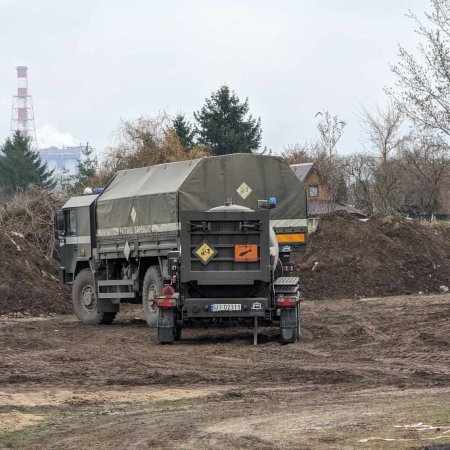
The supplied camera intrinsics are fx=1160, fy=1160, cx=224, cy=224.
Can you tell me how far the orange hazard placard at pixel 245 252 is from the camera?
21250 mm

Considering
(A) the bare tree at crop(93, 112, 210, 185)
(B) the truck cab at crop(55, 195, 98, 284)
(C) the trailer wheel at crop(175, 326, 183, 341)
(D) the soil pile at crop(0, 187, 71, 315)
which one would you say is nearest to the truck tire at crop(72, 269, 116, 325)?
(B) the truck cab at crop(55, 195, 98, 284)

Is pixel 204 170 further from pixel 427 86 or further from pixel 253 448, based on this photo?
pixel 253 448

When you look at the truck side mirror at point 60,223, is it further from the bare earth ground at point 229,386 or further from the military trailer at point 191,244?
the bare earth ground at point 229,386

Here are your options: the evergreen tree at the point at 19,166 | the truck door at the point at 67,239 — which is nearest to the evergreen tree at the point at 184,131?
the evergreen tree at the point at 19,166

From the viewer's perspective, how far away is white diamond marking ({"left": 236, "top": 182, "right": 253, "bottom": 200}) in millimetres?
24750

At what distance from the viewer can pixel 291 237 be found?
25.8 metres

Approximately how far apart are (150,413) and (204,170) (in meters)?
12.2

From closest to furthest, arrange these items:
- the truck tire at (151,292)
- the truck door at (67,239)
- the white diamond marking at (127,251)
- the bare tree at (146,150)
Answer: the truck tire at (151,292), the white diamond marking at (127,251), the truck door at (67,239), the bare tree at (146,150)

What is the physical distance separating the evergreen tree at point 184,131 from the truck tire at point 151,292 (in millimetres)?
43017

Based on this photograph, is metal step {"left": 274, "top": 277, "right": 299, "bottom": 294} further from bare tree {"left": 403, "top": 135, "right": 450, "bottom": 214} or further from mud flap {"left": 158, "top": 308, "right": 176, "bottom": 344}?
bare tree {"left": 403, "top": 135, "right": 450, "bottom": 214}

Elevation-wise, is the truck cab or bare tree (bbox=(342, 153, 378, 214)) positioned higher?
bare tree (bbox=(342, 153, 378, 214))

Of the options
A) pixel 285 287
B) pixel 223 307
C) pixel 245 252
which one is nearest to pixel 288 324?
pixel 285 287

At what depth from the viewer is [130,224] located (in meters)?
26.1

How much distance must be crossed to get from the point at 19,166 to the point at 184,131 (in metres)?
28.7
